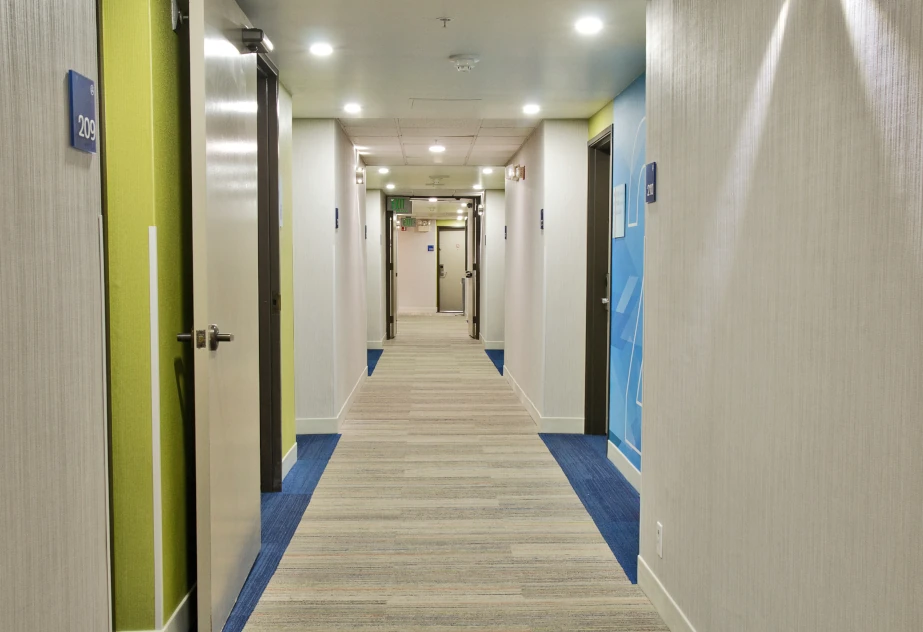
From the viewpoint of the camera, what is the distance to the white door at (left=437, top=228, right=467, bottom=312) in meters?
18.8

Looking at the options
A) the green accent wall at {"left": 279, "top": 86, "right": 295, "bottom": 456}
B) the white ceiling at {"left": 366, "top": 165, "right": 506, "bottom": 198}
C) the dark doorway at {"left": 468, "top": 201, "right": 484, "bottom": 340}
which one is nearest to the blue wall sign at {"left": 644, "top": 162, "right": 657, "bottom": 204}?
the green accent wall at {"left": 279, "top": 86, "right": 295, "bottom": 456}

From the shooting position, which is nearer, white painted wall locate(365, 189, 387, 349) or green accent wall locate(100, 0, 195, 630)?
green accent wall locate(100, 0, 195, 630)

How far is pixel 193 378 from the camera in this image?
7.94ft

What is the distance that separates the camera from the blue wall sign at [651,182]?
273 centimetres

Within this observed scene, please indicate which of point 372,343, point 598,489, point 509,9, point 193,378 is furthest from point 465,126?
point 372,343

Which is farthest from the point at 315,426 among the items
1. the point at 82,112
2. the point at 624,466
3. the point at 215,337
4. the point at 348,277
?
the point at 82,112

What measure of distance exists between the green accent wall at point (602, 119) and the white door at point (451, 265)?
13.3m

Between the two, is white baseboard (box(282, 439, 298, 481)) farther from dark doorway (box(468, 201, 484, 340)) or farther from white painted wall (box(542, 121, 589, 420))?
dark doorway (box(468, 201, 484, 340))

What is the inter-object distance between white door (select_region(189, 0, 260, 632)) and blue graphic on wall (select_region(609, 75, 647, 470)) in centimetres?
232

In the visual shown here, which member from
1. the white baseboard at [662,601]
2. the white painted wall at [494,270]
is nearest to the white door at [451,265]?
the white painted wall at [494,270]

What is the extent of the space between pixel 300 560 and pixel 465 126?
3.91 meters

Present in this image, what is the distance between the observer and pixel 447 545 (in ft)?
10.8

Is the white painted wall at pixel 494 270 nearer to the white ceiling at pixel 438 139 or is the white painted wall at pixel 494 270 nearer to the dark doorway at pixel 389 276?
the dark doorway at pixel 389 276

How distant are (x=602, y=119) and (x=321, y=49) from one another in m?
2.32
